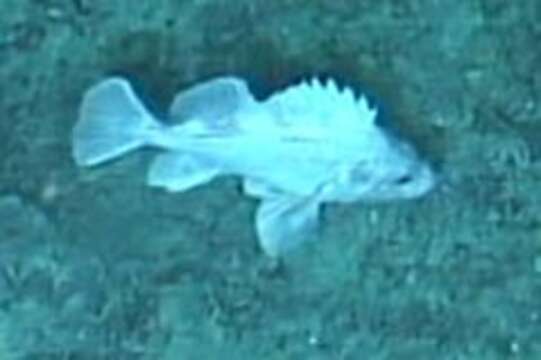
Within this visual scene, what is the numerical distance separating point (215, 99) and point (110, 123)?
80mm

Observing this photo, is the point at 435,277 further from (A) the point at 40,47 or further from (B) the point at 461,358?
(A) the point at 40,47

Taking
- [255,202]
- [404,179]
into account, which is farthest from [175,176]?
[404,179]

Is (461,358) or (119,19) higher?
(119,19)

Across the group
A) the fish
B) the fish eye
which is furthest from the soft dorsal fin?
the fish eye

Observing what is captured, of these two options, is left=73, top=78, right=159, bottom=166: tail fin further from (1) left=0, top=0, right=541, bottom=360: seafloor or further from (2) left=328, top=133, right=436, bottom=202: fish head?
(2) left=328, top=133, right=436, bottom=202: fish head

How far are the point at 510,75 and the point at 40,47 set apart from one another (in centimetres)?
35

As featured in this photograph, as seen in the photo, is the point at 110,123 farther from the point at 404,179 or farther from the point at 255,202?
the point at 404,179

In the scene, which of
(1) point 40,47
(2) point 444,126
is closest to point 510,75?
(2) point 444,126

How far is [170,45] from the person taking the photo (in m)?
4.10

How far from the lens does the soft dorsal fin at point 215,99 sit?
4.09 metres

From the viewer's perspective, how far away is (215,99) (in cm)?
409

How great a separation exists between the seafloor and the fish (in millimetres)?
11

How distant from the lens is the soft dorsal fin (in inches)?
161

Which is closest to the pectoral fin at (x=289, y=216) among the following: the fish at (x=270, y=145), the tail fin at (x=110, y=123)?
the fish at (x=270, y=145)
